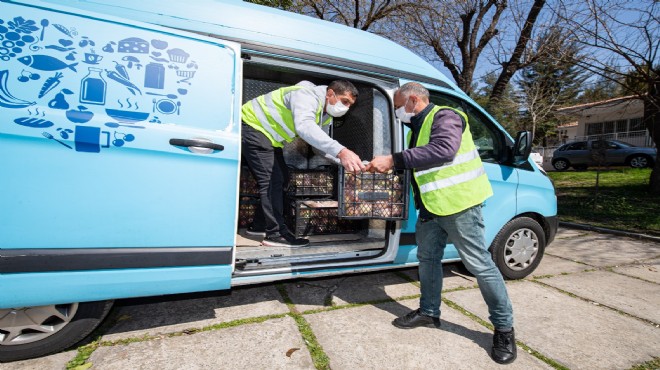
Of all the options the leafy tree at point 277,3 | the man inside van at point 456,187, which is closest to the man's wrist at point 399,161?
the man inside van at point 456,187

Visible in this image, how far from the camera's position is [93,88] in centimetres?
195

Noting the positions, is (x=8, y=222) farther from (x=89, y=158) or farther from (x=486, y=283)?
(x=486, y=283)

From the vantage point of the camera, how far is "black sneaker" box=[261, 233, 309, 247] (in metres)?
3.29

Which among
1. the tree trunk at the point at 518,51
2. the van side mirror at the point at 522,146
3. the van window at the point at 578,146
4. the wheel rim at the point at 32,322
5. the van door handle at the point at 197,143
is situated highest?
the tree trunk at the point at 518,51

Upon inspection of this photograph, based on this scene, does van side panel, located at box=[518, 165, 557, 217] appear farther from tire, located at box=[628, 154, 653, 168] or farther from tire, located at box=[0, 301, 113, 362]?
tire, located at box=[628, 154, 653, 168]

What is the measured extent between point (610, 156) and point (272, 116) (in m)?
19.1

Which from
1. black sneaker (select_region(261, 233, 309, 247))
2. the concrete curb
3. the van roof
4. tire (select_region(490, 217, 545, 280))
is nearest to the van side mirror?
tire (select_region(490, 217, 545, 280))

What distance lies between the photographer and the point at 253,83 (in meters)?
4.43

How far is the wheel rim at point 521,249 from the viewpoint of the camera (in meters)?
3.52

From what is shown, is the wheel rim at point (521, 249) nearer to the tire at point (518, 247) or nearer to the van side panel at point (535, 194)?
the tire at point (518, 247)

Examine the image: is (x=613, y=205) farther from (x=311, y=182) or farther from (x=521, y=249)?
(x=311, y=182)

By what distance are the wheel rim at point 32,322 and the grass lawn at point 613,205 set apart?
25.4ft

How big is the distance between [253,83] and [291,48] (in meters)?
2.04

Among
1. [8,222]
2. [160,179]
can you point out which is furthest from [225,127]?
[8,222]
